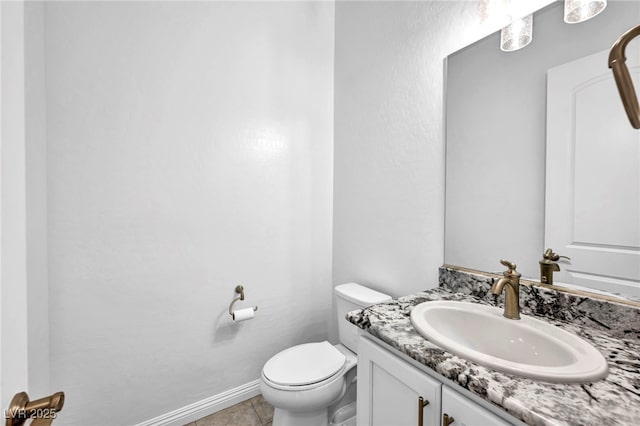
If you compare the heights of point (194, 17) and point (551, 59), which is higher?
point (194, 17)

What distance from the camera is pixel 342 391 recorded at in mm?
1338

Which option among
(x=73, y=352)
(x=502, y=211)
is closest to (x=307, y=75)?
(x=502, y=211)

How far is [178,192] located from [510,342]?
64.1 inches

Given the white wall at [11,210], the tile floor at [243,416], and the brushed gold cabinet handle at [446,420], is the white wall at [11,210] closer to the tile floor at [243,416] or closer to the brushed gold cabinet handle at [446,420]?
the brushed gold cabinet handle at [446,420]

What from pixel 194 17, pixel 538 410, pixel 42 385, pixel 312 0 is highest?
pixel 312 0

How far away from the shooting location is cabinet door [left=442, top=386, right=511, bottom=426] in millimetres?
576

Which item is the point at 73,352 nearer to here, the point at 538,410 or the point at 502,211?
the point at 538,410

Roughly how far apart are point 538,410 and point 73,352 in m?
1.75

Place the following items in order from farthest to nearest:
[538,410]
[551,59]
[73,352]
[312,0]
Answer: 1. [312,0]
2. [73,352]
3. [551,59]
4. [538,410]

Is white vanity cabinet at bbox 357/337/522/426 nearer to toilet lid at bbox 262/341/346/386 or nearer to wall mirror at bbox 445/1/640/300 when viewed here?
toilet lid at bbox 262/341/346/386

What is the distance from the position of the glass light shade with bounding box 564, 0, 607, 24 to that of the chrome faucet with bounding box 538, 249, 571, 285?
0.80 meters

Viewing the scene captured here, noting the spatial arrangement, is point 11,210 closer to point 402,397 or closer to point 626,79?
point 402,397

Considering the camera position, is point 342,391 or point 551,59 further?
point 342,391

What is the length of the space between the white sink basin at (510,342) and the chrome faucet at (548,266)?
17cm
